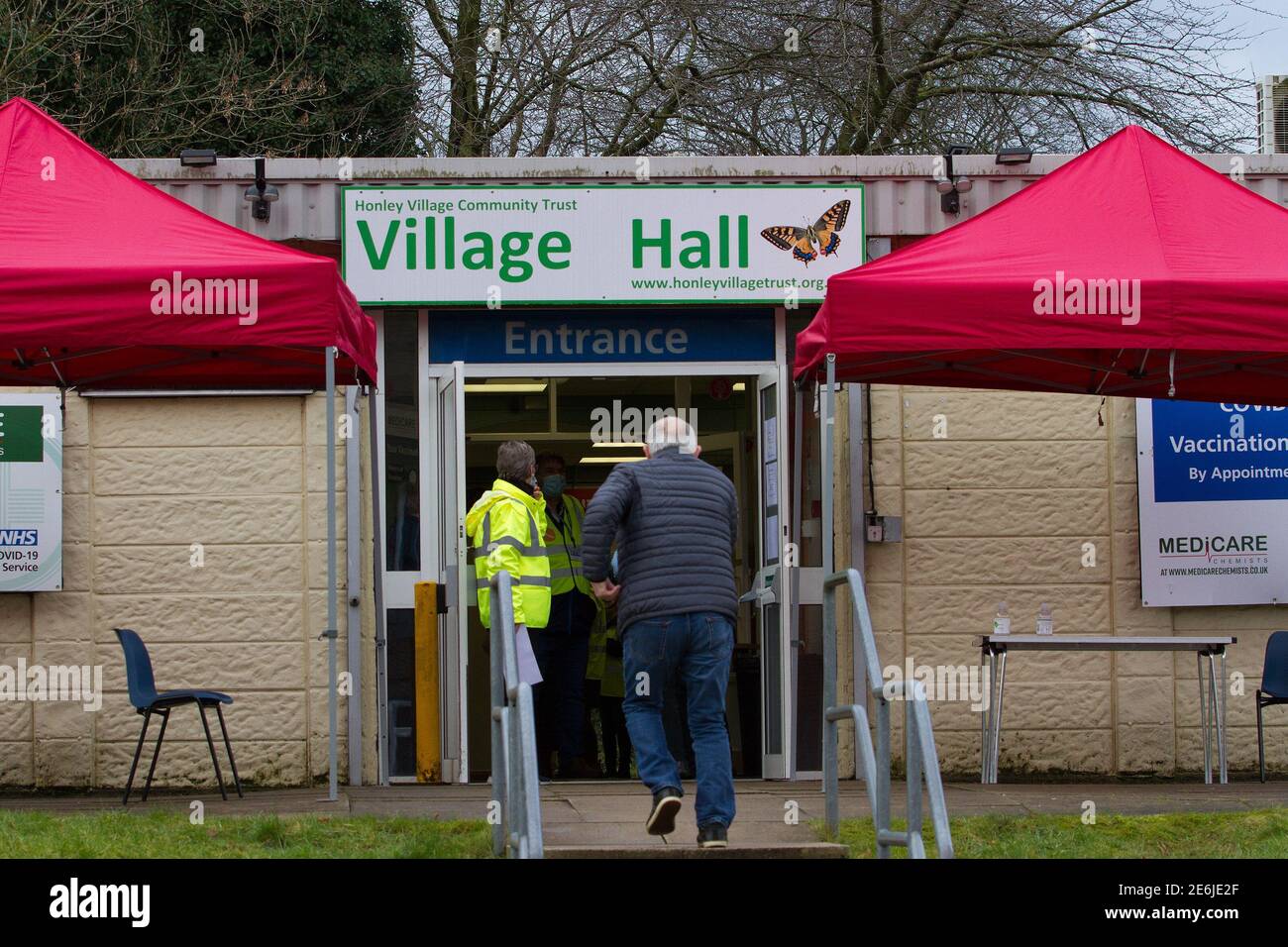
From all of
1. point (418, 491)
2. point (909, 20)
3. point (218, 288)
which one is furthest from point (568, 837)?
point (909, 20)

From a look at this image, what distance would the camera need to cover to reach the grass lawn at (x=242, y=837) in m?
6.84

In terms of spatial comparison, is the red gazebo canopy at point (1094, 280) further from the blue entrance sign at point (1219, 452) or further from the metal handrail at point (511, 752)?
the metal handrail at point (511, 752)

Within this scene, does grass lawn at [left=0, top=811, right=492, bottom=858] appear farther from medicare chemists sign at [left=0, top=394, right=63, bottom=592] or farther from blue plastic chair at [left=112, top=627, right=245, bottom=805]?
medicare chemists sign at [left=0, top=394, right=63, bottom=592]

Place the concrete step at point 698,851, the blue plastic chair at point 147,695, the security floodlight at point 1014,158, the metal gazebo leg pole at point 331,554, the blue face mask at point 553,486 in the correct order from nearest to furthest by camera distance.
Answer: the concrete step at point 698,851 → the metal gazebo leg pole at point 331,554 → the blue plastic chair at point 147,695 → the security floodlight at point 1014,158 → the blue face mask at point 553,486

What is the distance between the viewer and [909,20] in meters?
18.1

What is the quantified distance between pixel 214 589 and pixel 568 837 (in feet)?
11.9

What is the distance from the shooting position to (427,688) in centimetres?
1010

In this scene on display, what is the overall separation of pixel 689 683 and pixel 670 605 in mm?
343

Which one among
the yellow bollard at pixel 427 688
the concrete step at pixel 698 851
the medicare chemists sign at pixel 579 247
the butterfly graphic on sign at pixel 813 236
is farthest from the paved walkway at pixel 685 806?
the butterfly graphic on sign at pixel 813 236

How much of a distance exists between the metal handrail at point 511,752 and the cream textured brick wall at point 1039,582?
3.56 m

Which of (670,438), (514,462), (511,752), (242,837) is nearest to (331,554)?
(514,462)
